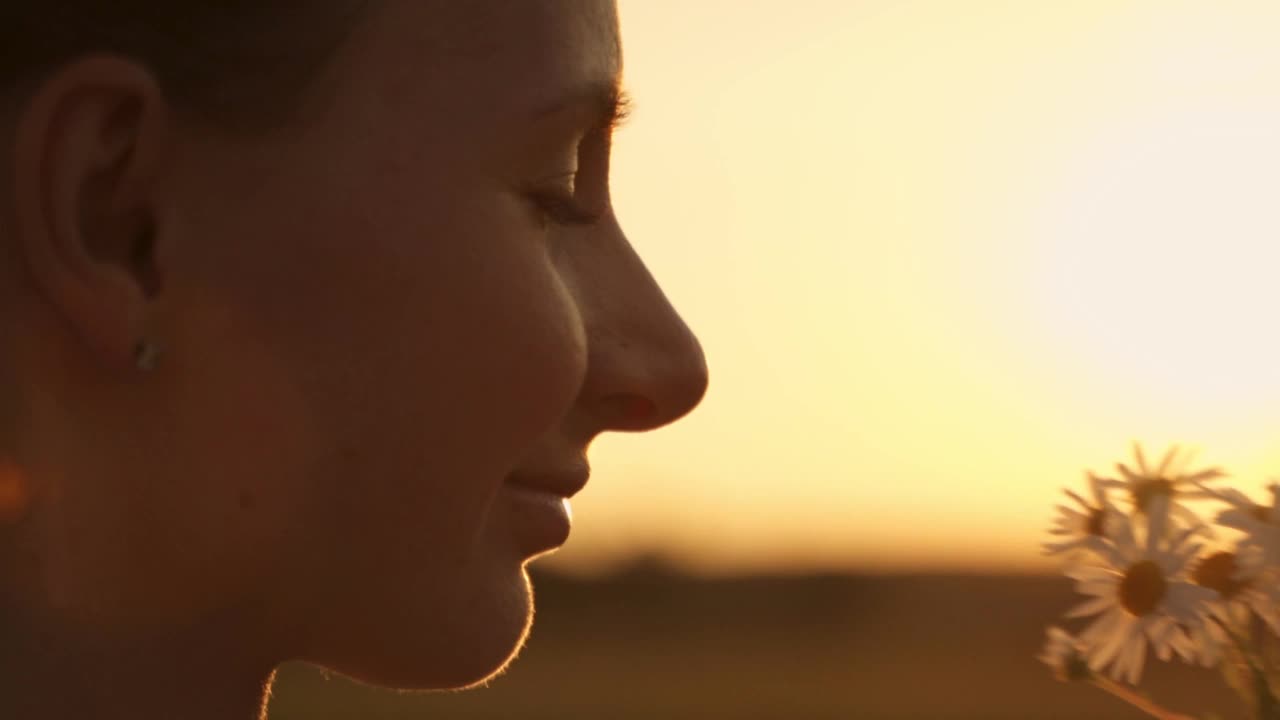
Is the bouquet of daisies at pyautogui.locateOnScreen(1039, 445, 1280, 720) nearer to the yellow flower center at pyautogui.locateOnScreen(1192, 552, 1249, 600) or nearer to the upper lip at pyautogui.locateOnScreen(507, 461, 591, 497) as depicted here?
the yellow flower center at pyautogui.locateOnScreen(1192, 552, 1249, 600)

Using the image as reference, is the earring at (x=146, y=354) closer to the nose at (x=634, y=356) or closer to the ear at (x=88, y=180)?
the ear at (x=88, y=180)

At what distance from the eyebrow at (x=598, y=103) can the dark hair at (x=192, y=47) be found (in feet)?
0.75

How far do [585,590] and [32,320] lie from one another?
33603 mm

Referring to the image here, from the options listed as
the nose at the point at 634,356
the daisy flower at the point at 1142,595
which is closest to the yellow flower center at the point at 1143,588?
the daisy flower at the point at 1142,595

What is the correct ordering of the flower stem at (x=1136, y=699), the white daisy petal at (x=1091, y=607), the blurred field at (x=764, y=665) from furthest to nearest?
the blurred field at (x=764, y=665), the white daisy petal at (x=1091, y=607), the flower stem at (x=1136, y=699)

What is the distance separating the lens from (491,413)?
5.60 feet

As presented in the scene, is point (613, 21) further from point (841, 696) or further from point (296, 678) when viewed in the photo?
point (296, 678)

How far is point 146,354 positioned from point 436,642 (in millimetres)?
375

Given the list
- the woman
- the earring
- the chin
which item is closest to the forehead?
the woman

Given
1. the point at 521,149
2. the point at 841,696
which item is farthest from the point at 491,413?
the point at 841,696

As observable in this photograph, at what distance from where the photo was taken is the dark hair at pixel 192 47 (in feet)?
5.22

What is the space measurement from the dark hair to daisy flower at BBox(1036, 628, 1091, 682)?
1231 mm

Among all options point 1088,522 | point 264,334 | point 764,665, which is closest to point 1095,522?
point 1088,522

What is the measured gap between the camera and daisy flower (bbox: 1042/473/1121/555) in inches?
86.9
